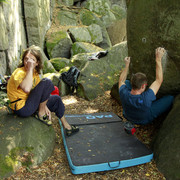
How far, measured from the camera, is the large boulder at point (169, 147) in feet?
8.18

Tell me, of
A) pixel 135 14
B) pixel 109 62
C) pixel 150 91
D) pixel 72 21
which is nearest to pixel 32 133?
pixel 150 91

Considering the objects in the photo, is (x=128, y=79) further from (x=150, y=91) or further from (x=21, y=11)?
(x=21, y=11)

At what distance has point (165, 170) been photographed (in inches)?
101

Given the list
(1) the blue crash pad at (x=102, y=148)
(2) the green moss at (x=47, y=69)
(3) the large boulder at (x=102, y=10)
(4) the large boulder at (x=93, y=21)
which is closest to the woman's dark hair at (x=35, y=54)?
(1) the blue crash pad at (x=102, y=148)

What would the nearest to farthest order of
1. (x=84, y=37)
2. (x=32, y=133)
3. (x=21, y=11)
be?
(x=32, y=133)
(x=21, y=11)
(x=84, y=37)

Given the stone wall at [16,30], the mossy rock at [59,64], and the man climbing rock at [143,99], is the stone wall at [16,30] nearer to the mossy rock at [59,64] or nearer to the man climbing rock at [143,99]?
the mossy rock at [59,64]

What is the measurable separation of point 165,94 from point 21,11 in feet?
23.0

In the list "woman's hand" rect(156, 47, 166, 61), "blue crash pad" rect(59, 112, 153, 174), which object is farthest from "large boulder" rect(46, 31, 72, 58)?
"woman's hand" rect(156, 47, 166, 61)

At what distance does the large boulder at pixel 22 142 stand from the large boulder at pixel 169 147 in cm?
173

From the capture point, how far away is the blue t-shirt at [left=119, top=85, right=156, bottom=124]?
10.0 feet

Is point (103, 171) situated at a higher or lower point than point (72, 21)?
lower

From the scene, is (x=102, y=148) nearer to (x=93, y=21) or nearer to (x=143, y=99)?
(x=143, y=99)

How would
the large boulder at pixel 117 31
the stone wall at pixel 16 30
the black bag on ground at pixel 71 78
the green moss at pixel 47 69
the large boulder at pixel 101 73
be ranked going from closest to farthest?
1. the stone wall at pixel 16 30
2. the large boulder at pixel 101 73
3. the black bag on ground at pixel 71 78
4. the green moss at pixel 47 69
5. the large boulder at pixel 117 31

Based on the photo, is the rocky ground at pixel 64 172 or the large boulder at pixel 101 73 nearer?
the rocky ground at pixel 64 172
